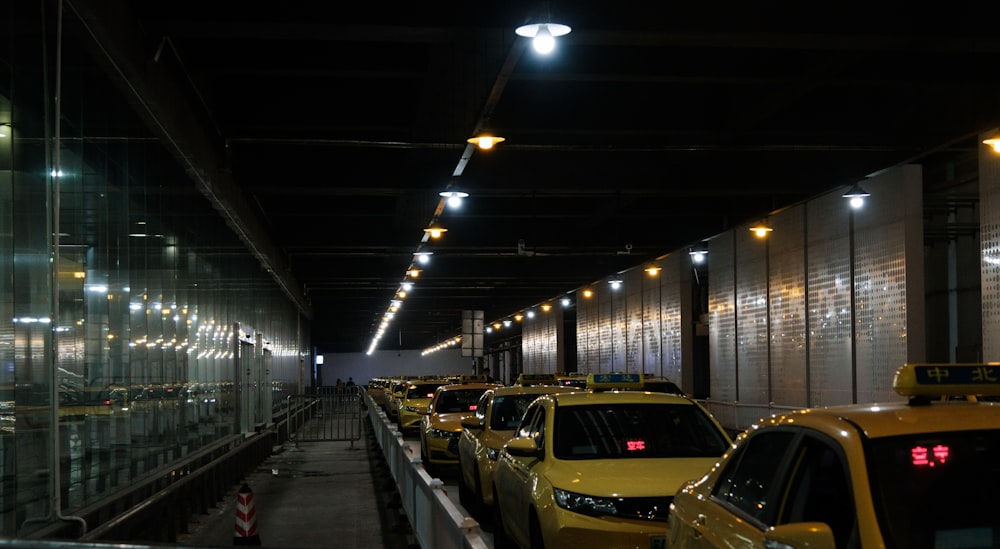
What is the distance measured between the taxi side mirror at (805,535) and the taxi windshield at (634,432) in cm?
600

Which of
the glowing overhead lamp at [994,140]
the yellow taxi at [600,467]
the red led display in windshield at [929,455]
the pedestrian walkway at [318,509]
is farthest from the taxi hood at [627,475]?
the glowing overhead lamp at [994,140]

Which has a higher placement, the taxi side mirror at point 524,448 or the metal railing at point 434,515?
the taxi side mirror at point 524,448

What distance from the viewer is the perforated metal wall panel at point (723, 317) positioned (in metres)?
31.0

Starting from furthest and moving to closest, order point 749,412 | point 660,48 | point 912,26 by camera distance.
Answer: point 749,412
point 660,48
point 912,26

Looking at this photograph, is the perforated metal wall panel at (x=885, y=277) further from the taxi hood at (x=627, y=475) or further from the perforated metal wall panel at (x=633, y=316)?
the perforated metal wall panel at (x=633, y=316)

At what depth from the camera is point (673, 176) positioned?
2361cm

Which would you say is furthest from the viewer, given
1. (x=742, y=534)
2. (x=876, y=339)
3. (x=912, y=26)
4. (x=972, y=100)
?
(x=876, y=339)

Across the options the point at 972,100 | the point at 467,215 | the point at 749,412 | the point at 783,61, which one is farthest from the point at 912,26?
the point at 467,215

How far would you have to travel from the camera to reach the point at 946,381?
17.0 ft

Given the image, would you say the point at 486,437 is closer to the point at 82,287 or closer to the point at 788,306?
the point at 82,287

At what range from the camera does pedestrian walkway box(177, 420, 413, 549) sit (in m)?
15.2

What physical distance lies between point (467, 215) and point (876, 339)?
1155cm

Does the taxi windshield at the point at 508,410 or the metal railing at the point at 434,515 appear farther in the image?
the taxi windshield at the point at 508,410

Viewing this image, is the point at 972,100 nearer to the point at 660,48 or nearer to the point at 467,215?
the point at 660,48
